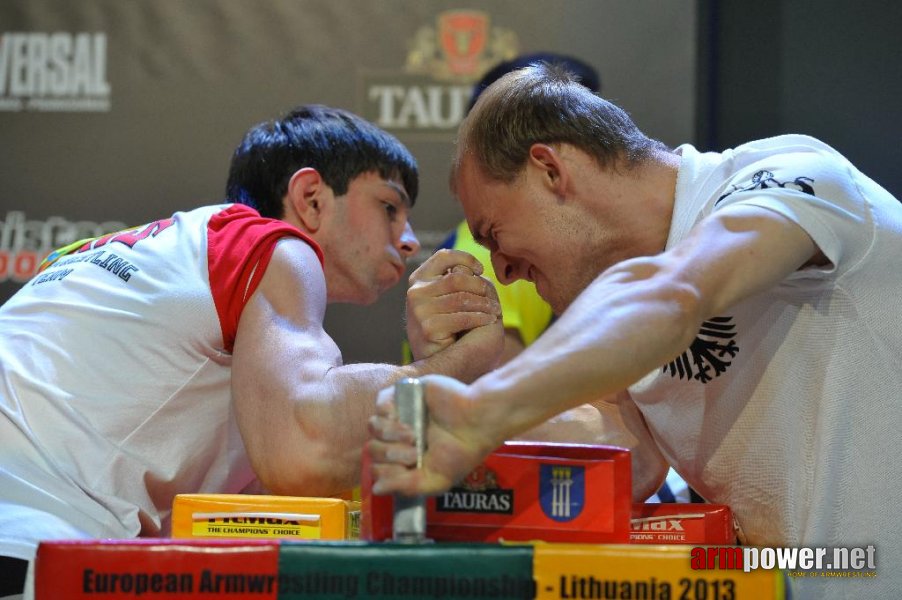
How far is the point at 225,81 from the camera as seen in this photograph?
3227mm

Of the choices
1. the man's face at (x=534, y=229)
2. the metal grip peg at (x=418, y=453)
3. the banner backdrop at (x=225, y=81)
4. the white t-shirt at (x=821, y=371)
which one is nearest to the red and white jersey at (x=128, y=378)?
the man's face at (x=534, y=229)

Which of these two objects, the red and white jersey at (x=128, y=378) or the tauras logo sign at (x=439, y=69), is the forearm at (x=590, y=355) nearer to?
the red and white jersey at (x=128, y=378)

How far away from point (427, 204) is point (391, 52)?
0.50 metres

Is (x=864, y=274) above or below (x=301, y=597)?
above

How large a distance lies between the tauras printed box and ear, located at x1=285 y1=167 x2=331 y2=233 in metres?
1.13

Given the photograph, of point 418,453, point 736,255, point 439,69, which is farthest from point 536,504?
point 439,69

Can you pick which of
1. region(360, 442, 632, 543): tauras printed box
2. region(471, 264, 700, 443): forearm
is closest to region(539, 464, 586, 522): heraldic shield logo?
region(360, 442, 632, 543): tauras printed box

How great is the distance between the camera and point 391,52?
323 cm

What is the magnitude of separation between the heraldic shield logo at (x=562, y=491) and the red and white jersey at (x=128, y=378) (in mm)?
678

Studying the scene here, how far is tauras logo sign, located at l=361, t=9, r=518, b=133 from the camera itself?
3.21 m

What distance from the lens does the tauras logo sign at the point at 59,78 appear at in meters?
3.23

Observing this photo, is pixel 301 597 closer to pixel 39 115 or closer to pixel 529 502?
pixel 529 502

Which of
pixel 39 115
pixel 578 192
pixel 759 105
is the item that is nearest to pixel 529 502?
pixel 578 192

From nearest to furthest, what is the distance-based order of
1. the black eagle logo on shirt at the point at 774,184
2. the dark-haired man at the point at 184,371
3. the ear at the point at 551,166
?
the black eagle logo on shirt at the point at 774,184 < the dark-haired man at the point at 184,371 < the ear at the point at 551,166
